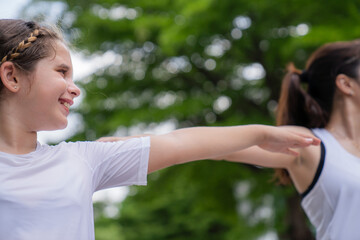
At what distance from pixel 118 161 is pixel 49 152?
0.23m

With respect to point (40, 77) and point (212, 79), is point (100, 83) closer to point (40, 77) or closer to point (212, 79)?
point (212, 79)

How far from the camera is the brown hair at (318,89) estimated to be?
2.63m

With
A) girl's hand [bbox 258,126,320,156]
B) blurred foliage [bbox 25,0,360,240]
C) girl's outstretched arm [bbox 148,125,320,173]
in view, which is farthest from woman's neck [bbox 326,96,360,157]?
blurred foliage [bbox 25,0,360,240]

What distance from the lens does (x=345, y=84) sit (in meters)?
2.62

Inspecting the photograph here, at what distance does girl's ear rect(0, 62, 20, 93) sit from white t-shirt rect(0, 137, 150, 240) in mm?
218

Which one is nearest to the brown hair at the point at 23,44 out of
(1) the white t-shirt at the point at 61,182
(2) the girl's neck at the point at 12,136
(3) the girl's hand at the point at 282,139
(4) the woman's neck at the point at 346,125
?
(2) the girl's neck at the point at 12,136

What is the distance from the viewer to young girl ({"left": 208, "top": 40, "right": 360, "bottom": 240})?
2.27 metres

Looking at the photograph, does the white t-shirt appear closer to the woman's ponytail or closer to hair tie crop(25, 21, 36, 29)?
hair tie crop(25, 21, 36, 29)

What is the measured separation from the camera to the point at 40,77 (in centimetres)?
148

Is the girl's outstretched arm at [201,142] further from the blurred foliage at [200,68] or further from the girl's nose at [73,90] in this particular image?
the blurred foliage at [200,68]

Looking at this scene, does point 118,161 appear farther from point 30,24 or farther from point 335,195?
point 335,195

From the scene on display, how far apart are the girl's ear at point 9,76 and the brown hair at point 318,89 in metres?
1.65

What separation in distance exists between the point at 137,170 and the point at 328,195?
46.7 inches

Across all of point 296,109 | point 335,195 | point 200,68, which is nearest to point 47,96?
point 335,195
